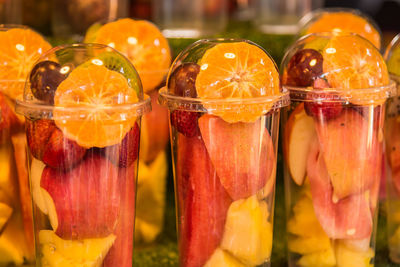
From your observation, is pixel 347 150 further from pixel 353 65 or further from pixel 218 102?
pixel 218 102

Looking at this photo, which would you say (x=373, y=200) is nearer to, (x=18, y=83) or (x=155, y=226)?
(x=155, y=226)

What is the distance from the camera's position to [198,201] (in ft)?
2.87

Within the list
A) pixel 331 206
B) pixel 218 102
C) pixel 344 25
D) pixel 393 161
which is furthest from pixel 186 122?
pixel 344 25

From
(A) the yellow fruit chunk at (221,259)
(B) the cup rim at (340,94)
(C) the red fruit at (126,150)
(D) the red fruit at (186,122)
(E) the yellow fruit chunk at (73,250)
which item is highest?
(B) the cup rim at (340,94)

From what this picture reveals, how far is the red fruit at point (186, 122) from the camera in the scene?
0.86 m

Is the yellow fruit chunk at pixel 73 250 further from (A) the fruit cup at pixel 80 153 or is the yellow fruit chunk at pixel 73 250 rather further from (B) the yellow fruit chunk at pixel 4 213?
(B) the yellow fruit chunk at pixel 4 213

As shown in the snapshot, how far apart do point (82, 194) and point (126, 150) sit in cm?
8

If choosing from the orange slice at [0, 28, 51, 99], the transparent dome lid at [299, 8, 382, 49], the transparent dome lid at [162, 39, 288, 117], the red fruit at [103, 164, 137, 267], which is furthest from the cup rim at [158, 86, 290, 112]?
the transparent dome lid at [299, 8, 382, 49]

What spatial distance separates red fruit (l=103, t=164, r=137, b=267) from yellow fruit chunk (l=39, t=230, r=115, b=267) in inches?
0.5

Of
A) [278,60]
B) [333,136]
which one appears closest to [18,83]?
[333,136]

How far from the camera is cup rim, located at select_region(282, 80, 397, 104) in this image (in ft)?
3.02

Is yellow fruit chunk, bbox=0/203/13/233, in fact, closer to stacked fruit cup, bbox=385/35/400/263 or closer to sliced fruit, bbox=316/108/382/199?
sliced fruit, bbox=316/108/382/199

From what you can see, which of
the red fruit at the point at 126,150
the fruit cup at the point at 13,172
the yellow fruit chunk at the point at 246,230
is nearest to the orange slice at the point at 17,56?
the fruit cup at the point at 13,172

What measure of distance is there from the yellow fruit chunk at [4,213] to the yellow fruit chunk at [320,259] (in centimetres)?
47
